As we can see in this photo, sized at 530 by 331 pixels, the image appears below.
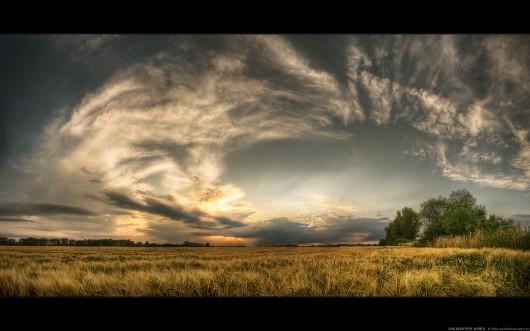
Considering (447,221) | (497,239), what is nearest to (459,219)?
(447,221)

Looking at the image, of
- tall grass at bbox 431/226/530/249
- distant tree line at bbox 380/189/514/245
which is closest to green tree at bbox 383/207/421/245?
distant tree line at bbox 380/189/514/245

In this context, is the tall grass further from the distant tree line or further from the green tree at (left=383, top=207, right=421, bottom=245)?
the green tree at (left=383, top=207, right=421, bottom=245)

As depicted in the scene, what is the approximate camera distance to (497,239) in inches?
300

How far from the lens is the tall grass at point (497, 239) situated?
7.11 metres

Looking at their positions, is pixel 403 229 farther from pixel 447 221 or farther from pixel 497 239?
pixel 497 239

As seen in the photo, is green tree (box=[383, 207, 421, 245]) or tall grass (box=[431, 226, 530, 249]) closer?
tall grass (box=[431, 226, 530, 249])

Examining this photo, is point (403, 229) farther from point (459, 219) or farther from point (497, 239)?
point (497, 239)

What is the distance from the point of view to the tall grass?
7105 millimetres

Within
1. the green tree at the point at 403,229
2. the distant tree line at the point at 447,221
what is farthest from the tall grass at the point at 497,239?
the green tree at the point at 403,229

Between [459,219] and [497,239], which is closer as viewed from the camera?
[497,239]

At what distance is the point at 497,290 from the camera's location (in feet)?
12.7
